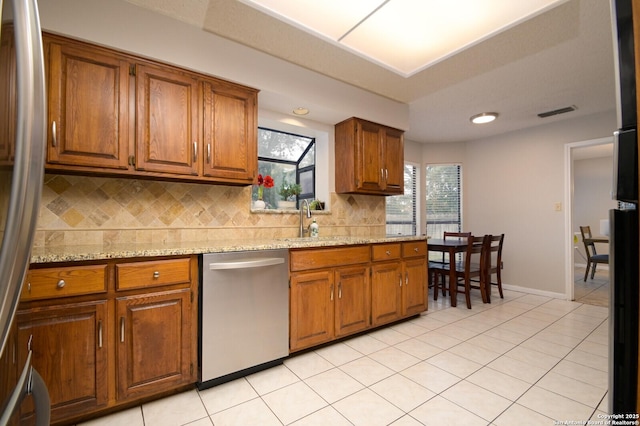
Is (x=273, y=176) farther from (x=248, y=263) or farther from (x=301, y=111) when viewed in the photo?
(x=248, y=263)

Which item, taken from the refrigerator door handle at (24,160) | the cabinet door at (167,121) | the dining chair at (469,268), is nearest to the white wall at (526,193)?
the dining chair at (469,268)

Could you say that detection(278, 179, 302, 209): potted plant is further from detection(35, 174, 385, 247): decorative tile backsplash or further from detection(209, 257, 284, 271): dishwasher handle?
detection(209, 257, 284, 271): dishwasher handle

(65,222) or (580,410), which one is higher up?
(65,222)

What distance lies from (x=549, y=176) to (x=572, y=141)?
525 millimetres

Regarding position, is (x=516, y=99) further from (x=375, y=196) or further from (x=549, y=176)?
(x=375, y=196)

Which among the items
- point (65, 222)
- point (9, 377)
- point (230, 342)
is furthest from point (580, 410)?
point (65, 222)

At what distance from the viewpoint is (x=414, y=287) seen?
3107 millimetres

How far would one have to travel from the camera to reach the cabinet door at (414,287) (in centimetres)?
302

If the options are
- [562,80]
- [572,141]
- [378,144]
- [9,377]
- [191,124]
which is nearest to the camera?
[9,377]

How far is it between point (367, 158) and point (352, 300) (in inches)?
60.3

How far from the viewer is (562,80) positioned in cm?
294

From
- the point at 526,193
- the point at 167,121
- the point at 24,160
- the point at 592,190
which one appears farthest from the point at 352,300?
the point at 592,190

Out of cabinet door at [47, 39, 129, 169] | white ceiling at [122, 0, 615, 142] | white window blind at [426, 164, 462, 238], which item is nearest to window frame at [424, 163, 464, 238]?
white window blind at [426, 164, 462, 238]

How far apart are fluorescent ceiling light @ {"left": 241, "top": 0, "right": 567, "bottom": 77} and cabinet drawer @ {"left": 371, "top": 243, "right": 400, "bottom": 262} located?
1736mm
